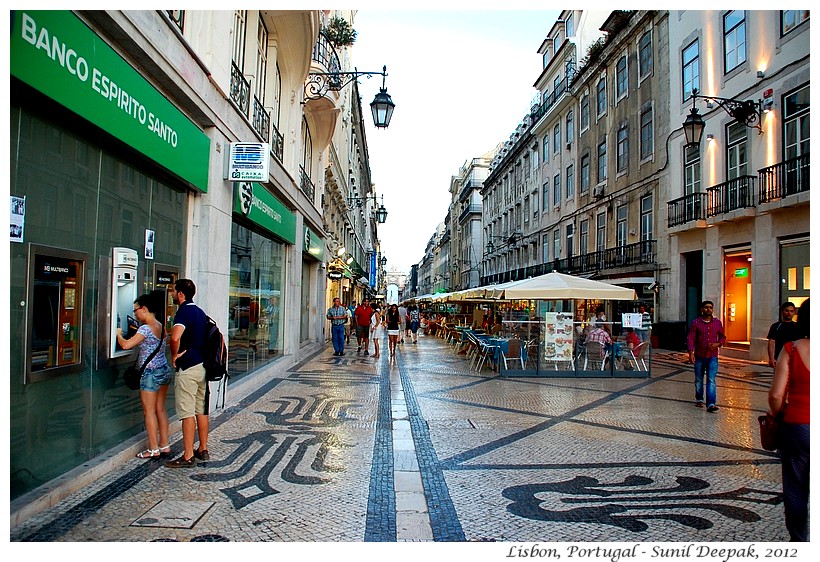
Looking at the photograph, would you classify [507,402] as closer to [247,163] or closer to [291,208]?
[247,163]

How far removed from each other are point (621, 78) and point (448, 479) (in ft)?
83.0

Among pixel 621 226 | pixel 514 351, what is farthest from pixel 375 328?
pixel 621 226

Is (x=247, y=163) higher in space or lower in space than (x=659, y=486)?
higher

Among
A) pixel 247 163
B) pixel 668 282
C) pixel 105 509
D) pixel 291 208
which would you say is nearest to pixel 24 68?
pixel 105 509

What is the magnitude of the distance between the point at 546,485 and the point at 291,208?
10671 mm

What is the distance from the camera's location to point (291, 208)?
46.9 feet

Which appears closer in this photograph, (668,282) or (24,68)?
(24,68)

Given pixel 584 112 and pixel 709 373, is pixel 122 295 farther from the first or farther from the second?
pixel 584 112

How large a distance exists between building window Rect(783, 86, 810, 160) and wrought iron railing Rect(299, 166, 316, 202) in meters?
12.8

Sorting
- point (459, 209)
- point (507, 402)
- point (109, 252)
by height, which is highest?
point (459, 209)

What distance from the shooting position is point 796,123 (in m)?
15.5

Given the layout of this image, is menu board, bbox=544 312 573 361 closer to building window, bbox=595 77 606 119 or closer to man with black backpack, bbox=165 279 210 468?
man with black backpack, bbox=165 279 210 468
